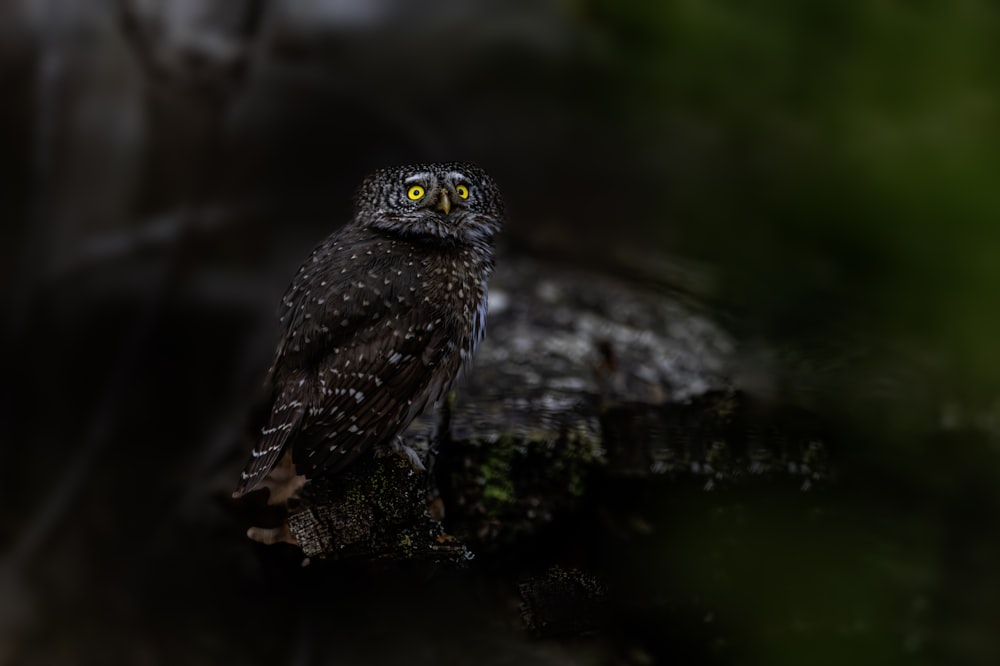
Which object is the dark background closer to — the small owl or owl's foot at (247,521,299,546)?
owl's foot at (247,521,299,546)

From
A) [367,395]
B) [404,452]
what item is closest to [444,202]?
[367,395]

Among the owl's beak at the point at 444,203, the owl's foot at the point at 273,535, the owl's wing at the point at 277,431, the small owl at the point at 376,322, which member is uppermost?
the owl's beak at the point at 444,203

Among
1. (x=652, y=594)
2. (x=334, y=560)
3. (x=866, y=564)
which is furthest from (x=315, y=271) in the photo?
(x=866, y=564)

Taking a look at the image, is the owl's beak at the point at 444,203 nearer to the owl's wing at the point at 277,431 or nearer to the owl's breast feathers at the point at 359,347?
the owl's breast feathers at the point at 359,347

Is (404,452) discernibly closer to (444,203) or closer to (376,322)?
(376,322)

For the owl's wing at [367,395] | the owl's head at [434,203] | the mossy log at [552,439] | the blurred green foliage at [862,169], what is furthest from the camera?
the owl's head at [434,203]

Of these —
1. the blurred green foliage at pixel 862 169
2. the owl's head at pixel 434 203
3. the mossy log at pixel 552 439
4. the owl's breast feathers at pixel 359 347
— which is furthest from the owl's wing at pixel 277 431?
the blurred green foliage at pixel 862 169
